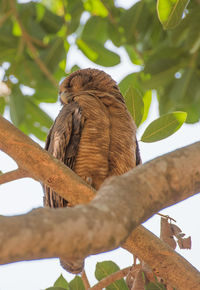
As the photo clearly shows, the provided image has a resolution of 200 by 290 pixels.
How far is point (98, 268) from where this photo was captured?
2693mm

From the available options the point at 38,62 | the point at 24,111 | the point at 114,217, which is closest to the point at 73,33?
the point at 38,62

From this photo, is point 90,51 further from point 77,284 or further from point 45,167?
point 77,284

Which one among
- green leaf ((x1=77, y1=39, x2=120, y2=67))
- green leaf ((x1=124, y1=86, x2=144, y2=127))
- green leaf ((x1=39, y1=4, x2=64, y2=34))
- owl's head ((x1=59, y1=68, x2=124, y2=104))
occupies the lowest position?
green leaf ((x1=124, y1=86, x2=144, y2=127))

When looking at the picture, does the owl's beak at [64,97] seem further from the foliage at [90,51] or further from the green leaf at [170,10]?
the green leaf at [170,10]

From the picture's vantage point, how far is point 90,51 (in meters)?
3.46

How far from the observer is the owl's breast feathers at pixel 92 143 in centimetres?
276

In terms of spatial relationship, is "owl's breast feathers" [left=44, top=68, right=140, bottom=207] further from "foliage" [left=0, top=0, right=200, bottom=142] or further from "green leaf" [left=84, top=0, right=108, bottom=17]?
"green leaf" [left=84, top=0, right=108, bottom=17]

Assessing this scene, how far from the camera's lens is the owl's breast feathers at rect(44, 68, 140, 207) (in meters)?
2.76

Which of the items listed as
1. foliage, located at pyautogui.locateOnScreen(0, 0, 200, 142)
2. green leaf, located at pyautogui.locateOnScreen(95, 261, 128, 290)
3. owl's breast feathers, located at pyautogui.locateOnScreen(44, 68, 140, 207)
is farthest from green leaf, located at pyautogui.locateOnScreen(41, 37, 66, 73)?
green leaf, located at pyautogui.locateOnScreen(95, 261, 128, 290)

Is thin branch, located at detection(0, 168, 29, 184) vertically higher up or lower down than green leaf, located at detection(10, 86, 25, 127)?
lower down

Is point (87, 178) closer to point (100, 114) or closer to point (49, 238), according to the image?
point (100, 114)

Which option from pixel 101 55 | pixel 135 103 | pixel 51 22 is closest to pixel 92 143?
pixel 135 103

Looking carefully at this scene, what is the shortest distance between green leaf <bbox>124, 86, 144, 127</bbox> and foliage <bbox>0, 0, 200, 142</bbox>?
100 millimetres

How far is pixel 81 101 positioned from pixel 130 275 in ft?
3.88
